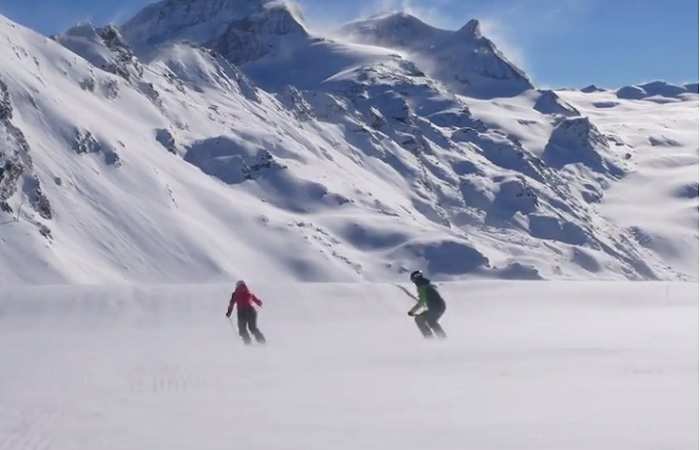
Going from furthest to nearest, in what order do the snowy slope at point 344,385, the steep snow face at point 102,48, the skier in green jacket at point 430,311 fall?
the steep snow face at point 102,48 < the skier in green jacket at point 430,311 < the snowy slope at point 344,385

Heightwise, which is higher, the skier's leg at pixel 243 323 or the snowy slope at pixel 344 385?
the skier's leg at pixel 243 323

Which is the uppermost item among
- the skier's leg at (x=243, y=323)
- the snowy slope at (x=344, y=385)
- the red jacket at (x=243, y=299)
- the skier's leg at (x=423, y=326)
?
the skier's leg at (x=423, y=326)

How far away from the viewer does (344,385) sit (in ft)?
34.5

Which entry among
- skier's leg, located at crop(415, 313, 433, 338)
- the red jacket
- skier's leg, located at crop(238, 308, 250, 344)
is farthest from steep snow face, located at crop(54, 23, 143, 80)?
skier's leg, located at crop(415, 313, 433, 338)

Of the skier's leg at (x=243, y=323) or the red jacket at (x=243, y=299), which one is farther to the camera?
the red jacket at (x=243, y=299)

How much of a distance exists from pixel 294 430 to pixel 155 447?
3.83ft

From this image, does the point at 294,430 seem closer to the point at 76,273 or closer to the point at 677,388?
the point at 677,388

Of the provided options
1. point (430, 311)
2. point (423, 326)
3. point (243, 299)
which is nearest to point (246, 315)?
point (243, 299)

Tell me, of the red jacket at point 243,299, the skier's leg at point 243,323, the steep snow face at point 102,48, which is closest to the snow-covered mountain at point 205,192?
the steep snow face at point 102,48

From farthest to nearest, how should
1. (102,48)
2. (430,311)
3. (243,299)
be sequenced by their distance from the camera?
(102,48), (243,299), (430,311)

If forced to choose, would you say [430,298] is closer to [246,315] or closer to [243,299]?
[246,315]

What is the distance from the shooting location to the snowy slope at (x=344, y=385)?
24.8 feet

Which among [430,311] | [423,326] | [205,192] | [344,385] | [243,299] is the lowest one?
[344,385]

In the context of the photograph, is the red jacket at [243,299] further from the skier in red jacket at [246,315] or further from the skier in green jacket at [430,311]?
the skier in green jacket at [430,311]
